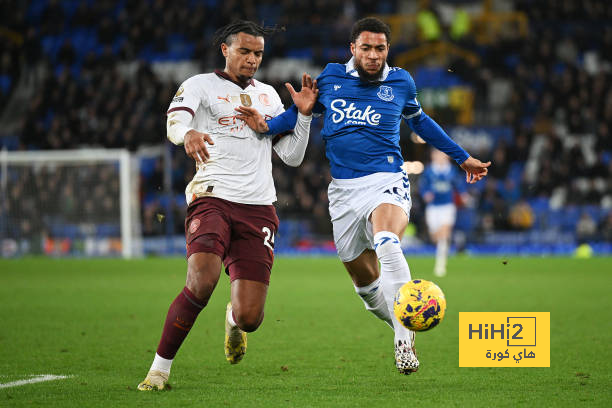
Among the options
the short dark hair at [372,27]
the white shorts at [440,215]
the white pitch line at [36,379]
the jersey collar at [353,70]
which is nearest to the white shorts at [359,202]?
the jersey collar at [353,70]

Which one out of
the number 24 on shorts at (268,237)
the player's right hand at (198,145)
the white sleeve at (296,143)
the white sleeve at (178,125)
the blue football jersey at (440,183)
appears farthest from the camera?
the blue football jersey at (440,183)

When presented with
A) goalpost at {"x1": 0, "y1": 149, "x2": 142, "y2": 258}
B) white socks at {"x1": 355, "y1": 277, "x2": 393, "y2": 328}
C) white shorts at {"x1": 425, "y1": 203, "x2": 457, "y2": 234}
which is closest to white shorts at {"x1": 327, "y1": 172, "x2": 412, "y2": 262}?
white socks at {"x1": 355, "y1": 277, "x2": 393, "y2": 328}

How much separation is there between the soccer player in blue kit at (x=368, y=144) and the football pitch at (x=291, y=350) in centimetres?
71

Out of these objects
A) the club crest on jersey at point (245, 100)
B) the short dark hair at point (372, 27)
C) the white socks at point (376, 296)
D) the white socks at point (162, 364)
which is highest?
the short dark hair at point (372, 27)

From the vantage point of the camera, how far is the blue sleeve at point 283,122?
6.11 meters

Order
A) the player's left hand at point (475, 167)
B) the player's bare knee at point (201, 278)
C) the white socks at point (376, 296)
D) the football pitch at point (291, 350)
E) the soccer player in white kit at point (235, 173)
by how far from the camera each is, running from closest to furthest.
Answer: the football pitch at point (291, 350)
the player's bare knee at point (201, 278)
the soccer player in white kit at point (235, 173)
the player's left hand at point (475, 167)
the white socks at point (376, 296)

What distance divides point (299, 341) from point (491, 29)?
21936 millimetres

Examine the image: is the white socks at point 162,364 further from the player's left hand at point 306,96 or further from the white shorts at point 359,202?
the player's left hand at point 306,96

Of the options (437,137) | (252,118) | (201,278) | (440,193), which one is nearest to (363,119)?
(437,137)

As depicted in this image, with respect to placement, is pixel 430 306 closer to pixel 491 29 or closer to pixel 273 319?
pixel 273 319
